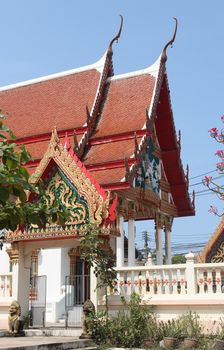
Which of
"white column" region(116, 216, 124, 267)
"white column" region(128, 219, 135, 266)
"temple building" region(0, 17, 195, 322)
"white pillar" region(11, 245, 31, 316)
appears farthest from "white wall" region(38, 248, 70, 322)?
"white pillar" region(11, 245, 31, 316)

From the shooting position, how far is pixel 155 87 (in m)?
14.3

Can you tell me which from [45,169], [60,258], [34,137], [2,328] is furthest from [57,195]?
[60,258]

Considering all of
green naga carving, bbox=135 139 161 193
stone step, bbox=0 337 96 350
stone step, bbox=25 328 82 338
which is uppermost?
green naga carving, bbox=135 139 161 193

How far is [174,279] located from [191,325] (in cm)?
91

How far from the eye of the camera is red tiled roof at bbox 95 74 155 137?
13938 mm

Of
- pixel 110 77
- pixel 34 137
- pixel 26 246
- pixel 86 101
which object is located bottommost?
pixel 26 246

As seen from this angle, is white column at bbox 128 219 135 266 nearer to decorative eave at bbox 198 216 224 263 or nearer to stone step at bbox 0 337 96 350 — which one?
decorative eave at bbox 198 216 224 263

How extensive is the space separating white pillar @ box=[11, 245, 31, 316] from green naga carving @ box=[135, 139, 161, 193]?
391cm

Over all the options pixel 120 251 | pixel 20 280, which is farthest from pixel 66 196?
pixel 120 251

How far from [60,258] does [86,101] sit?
4989 mm

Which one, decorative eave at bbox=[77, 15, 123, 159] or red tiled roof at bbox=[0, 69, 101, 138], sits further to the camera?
red tiled roof at bbox=[0, 69, 101, 138]

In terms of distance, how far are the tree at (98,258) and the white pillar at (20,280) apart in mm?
2025

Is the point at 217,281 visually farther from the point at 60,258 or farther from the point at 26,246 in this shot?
the point at 60,258

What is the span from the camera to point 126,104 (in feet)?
48.4
